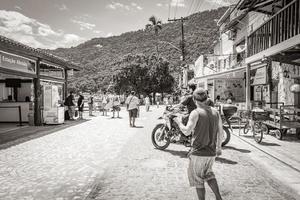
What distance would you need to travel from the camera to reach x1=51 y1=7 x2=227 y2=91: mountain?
62.7 metres

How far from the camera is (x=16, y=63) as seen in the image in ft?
43.5

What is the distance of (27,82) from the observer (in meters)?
20.0

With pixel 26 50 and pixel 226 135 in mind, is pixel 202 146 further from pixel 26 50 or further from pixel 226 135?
pixel 26 50

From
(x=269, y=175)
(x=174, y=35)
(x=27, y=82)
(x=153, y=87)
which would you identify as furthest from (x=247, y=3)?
(x=174, y=35)

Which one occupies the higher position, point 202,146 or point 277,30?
point 277,30

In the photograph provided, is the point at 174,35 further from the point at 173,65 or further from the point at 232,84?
the point at 232,84

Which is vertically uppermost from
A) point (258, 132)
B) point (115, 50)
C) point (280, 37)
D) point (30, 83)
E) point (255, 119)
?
point (115, 50)

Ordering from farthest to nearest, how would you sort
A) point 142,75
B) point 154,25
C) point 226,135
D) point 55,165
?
point 154,25 → point 142,75 → point 226,135 → point 55,165

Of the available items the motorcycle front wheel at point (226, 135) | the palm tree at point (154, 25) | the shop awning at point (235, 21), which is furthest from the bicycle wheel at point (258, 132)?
the palm tree at point (154, 25)

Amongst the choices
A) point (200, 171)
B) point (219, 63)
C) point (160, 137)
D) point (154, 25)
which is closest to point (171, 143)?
point (160, 137)

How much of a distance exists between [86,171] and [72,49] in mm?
83328

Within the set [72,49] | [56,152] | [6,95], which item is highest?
[72,49]

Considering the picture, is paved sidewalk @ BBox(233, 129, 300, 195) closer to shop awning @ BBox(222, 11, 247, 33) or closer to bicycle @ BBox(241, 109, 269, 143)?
bicycle @ BBox(241, 109, 269, 143)

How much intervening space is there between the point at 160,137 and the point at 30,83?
46.2ft
